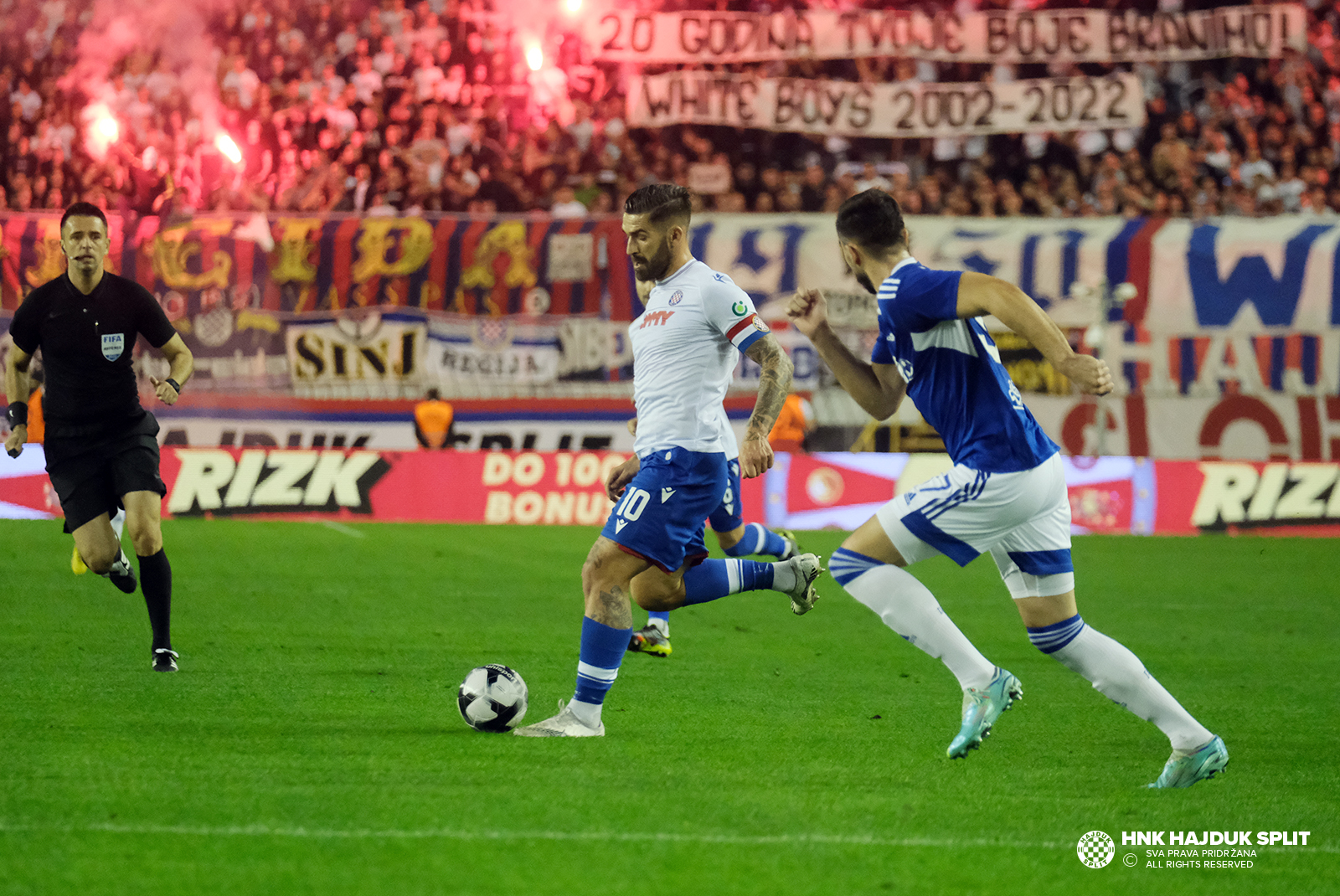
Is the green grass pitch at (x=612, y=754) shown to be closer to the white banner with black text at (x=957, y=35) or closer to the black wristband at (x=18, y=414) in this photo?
the black wristband at (x=18, y=414)

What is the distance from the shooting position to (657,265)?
6.07 metres

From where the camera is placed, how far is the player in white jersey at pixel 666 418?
5898 millimetres

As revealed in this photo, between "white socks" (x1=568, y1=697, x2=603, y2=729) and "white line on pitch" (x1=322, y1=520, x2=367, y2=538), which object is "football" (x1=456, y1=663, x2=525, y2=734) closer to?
"white socks" (x1=568, y1=697, x2=603, y2=729)

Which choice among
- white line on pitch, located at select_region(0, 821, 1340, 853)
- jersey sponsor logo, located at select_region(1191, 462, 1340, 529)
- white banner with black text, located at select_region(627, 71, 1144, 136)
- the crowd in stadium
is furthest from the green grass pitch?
the crowd in stadium

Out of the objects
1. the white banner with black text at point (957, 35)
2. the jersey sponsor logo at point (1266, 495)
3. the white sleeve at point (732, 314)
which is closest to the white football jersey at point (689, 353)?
the white sleeve at point (732, 314)

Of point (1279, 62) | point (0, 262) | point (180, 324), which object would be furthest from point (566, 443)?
point (1279, 62)

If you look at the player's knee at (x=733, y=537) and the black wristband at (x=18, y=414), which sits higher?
the black wristband at (x=18, y=414)

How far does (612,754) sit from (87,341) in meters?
3.62

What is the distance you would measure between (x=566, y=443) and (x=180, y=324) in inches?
199

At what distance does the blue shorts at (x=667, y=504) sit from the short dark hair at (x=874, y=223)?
1.18m

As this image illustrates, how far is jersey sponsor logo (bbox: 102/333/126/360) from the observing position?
7.26m

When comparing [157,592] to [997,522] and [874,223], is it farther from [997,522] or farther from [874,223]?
[997,522]

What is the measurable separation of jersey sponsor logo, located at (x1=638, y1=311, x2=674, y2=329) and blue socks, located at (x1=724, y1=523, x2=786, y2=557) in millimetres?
3039

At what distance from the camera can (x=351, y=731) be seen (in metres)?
5.98
